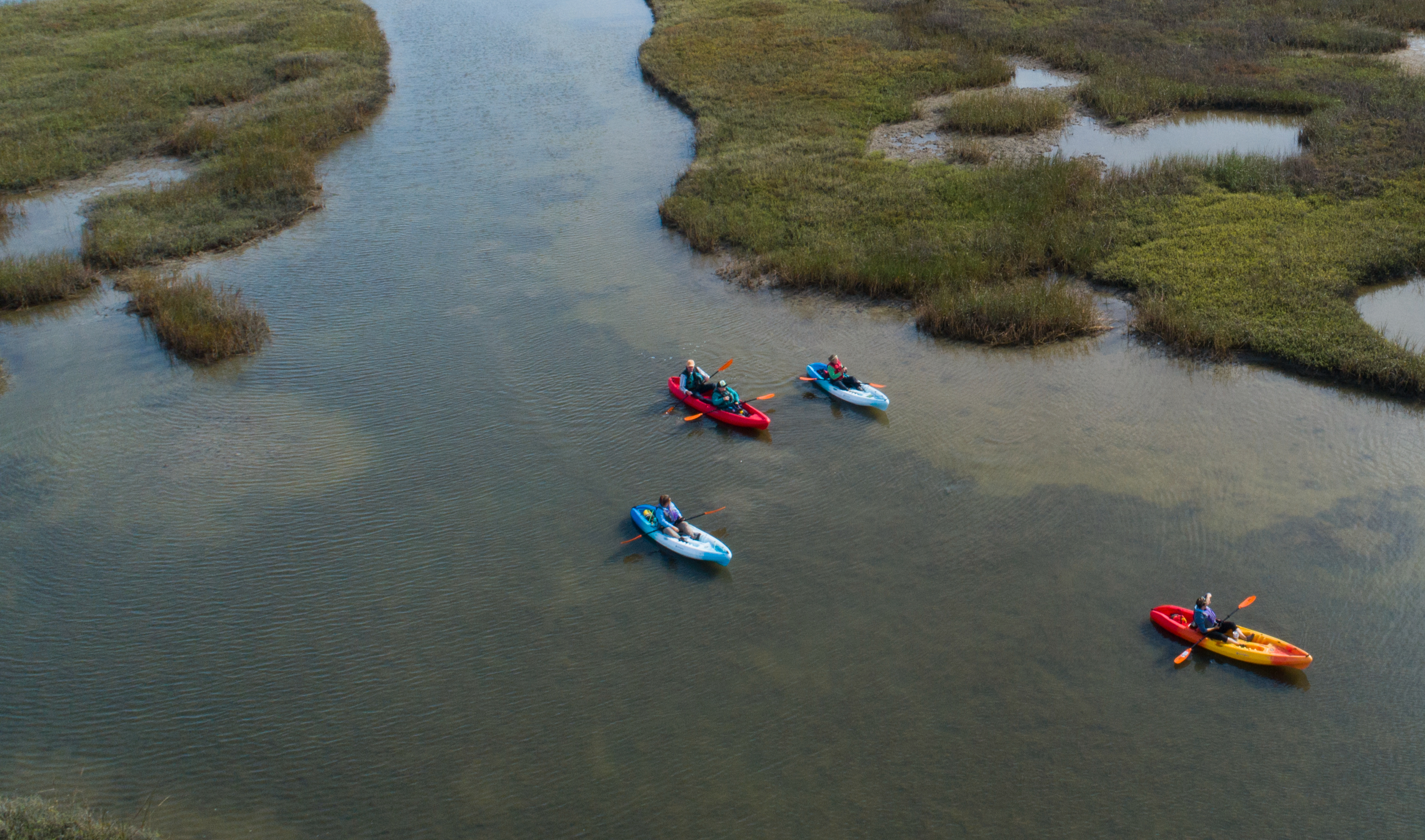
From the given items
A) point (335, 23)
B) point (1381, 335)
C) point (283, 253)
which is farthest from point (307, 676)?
point (335, 23)

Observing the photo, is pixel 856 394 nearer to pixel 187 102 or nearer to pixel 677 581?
pixel 677 581

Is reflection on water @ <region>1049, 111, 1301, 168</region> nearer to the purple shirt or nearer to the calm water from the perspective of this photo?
the calm water

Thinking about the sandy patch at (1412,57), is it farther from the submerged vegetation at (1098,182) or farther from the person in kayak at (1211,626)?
the person in kayak at (1211,626)

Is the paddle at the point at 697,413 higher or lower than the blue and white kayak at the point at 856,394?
lower

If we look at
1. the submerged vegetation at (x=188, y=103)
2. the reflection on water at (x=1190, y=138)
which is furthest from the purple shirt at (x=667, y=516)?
the reflection on water at (x=1190, y=138)

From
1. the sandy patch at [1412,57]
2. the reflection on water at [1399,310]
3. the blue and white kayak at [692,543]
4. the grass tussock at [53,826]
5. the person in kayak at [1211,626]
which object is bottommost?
the grass tussock at [53,826]

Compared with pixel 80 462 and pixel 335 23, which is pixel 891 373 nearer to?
pixel 80 462
